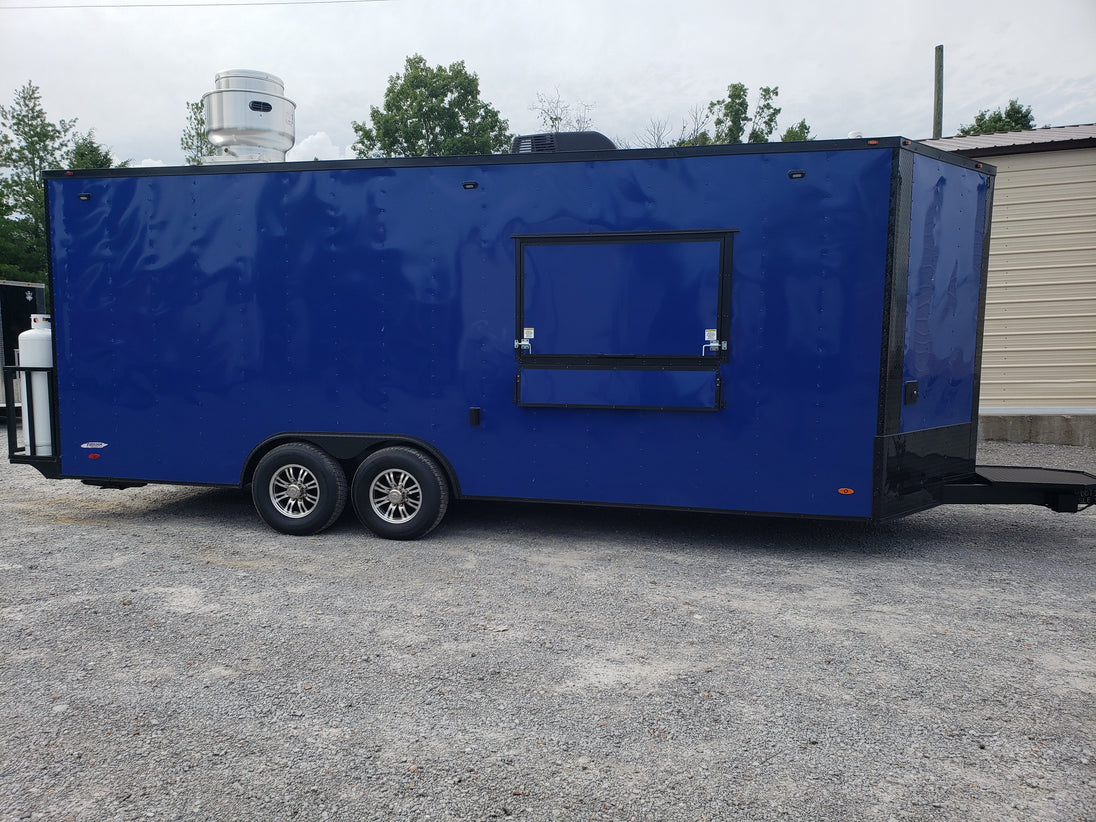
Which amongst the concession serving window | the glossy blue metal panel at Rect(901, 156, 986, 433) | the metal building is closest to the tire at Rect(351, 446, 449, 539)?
the concession serving window

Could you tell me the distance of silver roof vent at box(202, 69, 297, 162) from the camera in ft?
21.8

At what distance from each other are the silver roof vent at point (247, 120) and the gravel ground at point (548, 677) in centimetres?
340

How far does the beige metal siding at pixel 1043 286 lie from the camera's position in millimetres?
9844

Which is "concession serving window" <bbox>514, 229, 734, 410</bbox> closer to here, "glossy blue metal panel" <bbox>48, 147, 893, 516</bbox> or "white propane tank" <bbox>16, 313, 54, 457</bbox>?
"glossy blue metal panel" <bbox>48, 147, 893, 516</bbox>

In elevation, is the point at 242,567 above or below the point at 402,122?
below

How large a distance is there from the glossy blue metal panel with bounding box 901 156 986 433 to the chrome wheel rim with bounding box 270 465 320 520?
458 centimetres

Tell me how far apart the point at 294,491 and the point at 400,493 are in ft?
2.99

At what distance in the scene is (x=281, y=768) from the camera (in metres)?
2.85

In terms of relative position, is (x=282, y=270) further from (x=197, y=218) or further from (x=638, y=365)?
(x=638, y=365)

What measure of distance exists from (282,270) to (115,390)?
5.98ft

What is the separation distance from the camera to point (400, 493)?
6.04m

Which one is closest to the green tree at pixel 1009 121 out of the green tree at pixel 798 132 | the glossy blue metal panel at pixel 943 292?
the green tree at pixel 798 132

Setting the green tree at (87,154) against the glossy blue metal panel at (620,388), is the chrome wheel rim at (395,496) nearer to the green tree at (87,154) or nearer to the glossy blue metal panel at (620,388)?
the glossy blue metal panel at (620,388)

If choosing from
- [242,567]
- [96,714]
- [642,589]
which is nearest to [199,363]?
[242,567]
